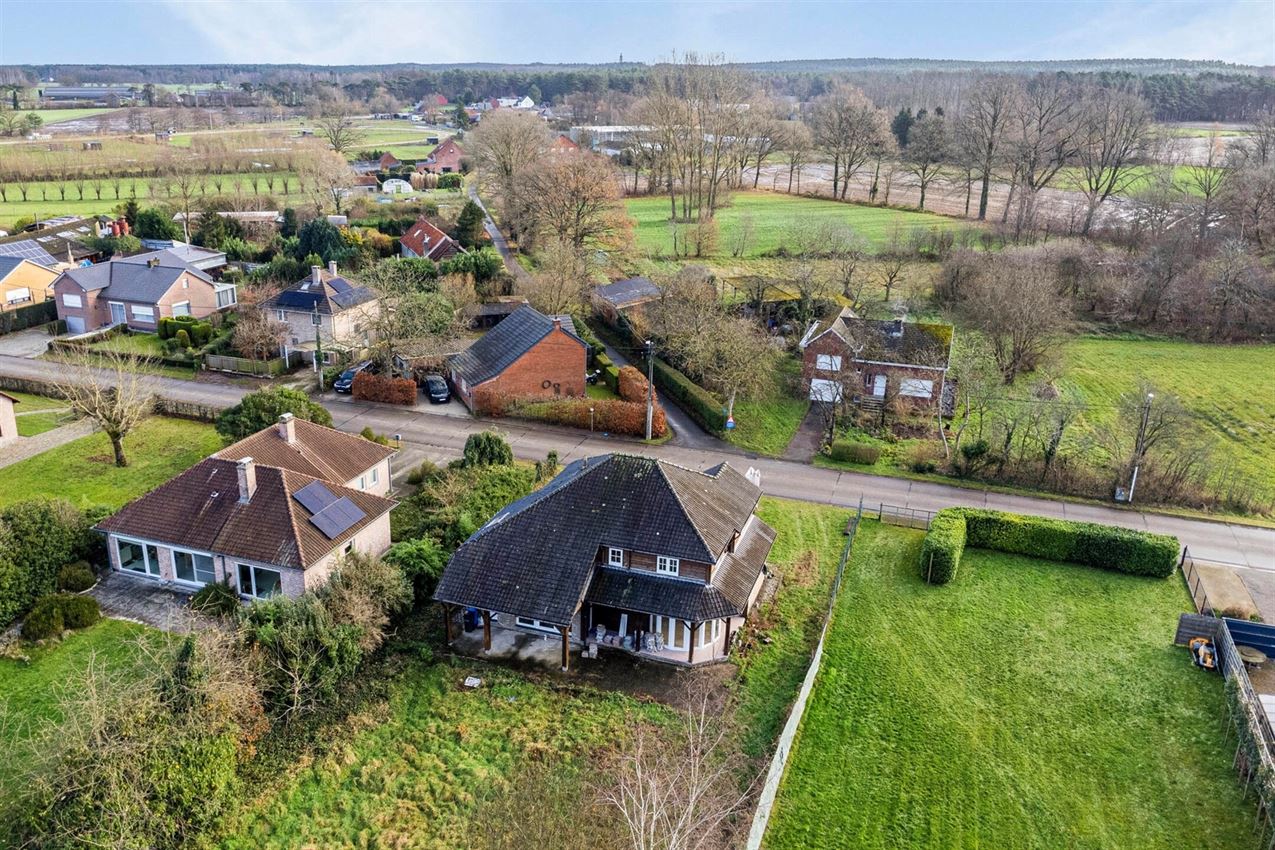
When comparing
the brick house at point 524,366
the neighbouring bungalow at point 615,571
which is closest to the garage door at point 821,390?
the brick house at point 524,366

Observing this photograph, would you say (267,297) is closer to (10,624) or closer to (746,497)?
(10,624)

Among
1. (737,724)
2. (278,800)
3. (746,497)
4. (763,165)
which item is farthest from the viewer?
(763,165)

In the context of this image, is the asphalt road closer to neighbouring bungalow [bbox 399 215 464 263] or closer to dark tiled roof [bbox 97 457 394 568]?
dark tiled roof [bbox 97 457 394 568]

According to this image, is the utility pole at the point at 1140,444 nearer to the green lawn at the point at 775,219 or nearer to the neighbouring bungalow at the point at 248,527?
the neighbouring bungalow at the point at 248,527

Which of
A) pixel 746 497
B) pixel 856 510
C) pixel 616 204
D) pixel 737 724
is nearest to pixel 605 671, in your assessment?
pixel 737 724

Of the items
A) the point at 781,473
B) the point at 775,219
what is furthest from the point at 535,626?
the point at 775,219

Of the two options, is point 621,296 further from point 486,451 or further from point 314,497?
point 314,497
